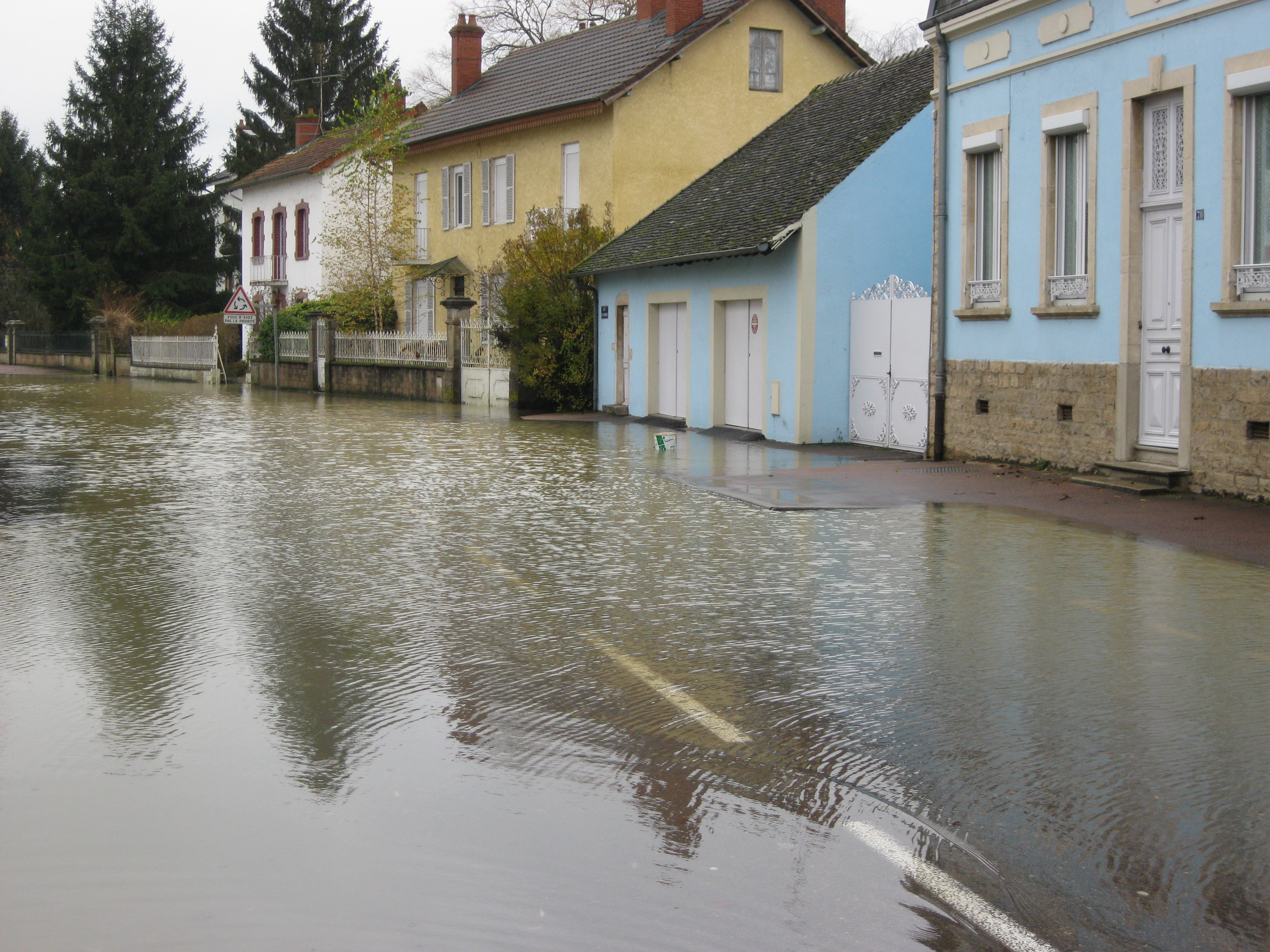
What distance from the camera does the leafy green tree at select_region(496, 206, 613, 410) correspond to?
99.1ft

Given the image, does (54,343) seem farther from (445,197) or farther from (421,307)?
(445,197)

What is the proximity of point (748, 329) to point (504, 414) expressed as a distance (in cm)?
709

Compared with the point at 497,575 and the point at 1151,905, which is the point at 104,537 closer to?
the point at 497,575

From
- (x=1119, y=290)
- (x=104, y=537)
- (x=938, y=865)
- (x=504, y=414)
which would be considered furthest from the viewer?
(x=504, y=414)

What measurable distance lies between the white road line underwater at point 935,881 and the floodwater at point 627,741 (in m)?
0.01

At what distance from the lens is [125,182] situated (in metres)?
61.3

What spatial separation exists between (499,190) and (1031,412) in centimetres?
2278

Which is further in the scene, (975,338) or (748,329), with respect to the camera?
(748,329)

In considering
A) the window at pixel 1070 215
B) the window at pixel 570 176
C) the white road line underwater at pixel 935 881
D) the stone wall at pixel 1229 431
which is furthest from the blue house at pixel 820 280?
the white road line underwater at pixel 935 881

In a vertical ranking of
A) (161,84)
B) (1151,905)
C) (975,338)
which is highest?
(161,84)

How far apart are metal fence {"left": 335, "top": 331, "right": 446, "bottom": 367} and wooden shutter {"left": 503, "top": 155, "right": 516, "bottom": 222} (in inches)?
138

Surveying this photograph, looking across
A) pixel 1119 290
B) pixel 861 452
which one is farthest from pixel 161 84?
pixel 1119 290

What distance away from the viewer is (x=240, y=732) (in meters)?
5.68

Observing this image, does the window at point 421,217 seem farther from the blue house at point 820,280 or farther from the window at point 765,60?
the blue house at point 820,280
